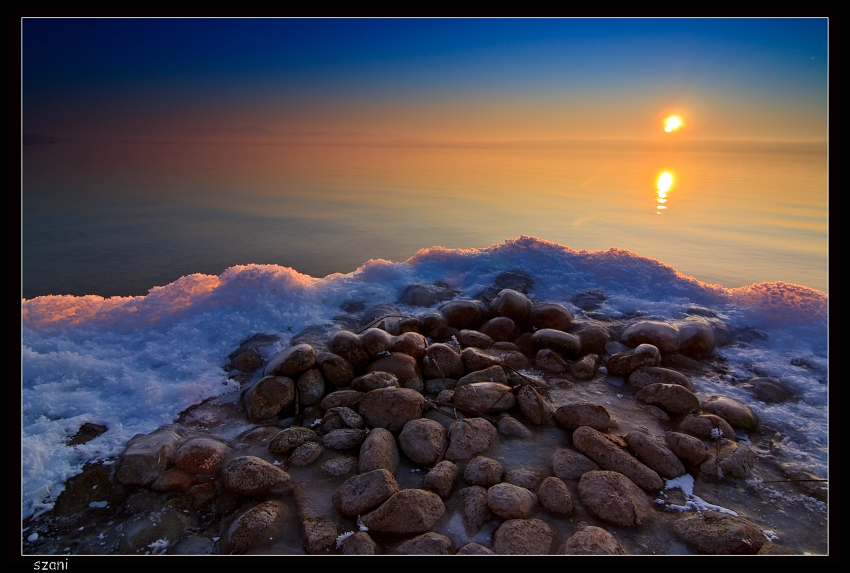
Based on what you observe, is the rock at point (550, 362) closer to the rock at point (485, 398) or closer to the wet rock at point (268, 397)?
the rock at point (485, 398)

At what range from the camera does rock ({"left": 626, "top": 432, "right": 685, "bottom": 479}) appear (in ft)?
10.1

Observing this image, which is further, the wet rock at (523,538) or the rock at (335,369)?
the rock at (335,369)

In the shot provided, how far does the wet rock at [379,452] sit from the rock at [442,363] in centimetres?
95

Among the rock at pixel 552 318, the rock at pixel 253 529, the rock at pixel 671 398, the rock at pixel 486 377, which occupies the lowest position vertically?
the rock at pixel 253 529

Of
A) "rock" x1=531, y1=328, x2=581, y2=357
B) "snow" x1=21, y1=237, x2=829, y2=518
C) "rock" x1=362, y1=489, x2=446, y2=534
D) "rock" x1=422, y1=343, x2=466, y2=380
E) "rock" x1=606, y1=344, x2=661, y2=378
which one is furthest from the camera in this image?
"rock" x1=531, y1=328, x2=581, y2=357

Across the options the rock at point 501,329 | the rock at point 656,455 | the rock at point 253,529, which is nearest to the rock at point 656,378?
the rock at point 656,455

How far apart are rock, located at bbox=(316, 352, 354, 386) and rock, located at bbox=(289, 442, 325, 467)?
0.75 meters

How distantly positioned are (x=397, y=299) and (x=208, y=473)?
2.99 meters

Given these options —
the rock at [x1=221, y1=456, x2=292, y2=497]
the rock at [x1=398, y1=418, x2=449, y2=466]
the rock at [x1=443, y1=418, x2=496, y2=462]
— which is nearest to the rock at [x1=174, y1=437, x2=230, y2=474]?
the rock at [x1=221, y1=456, x2=292, y2=497]

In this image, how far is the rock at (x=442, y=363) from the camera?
13.4 feet

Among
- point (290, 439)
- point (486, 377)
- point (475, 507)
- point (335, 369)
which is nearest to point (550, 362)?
point (486, 377)

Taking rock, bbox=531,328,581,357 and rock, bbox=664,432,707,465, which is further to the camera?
rock, bbox=531,328,581,357

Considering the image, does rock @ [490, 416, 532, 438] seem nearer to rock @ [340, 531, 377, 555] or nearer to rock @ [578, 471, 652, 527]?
rock @ [578, 471, 652, 527]
